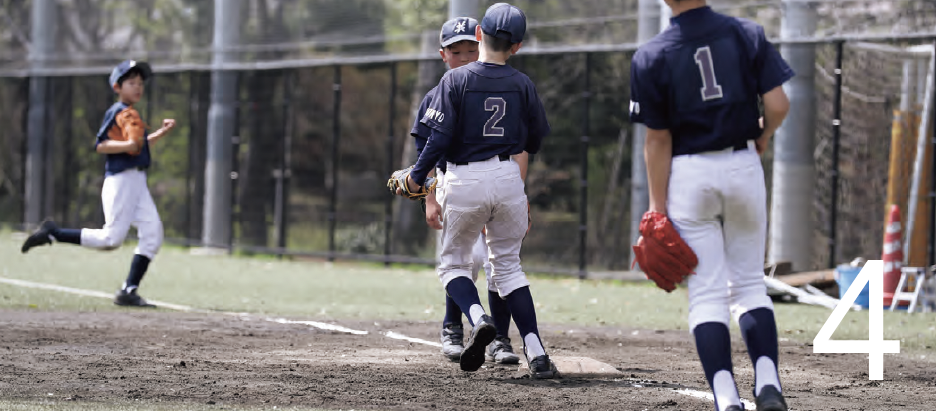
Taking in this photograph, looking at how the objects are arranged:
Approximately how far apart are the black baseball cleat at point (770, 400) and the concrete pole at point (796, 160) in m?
9.97

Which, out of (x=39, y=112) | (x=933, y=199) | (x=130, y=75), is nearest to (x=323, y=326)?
(x=130, y=75)

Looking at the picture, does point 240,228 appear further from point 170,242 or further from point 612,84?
point 612,84

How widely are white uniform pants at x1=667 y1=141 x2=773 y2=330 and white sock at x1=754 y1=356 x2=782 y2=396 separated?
8.6 inches

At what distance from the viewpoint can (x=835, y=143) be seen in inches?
578

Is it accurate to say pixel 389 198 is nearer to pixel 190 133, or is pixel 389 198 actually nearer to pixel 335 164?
pixel 335 164

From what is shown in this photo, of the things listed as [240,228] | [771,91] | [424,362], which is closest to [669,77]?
[771,91]

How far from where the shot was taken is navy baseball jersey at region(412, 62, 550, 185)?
691 centimetres

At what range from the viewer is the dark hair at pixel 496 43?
6977mm

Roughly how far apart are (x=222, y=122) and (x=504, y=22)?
1388 cm

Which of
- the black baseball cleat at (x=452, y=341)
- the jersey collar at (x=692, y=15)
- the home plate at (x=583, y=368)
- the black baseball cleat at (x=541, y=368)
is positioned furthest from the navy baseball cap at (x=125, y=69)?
the jersey collar at (x=692, y=15)

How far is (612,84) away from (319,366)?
9.74 m

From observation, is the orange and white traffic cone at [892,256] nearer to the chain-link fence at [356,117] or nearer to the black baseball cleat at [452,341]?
the chain-link fence at [356,117]

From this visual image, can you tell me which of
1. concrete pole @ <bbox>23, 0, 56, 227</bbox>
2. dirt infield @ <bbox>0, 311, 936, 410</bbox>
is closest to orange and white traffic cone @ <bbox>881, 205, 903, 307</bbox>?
dirt infield @ <bbox>0, 311, 936, 410</bbox>

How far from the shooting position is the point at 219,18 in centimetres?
2038
